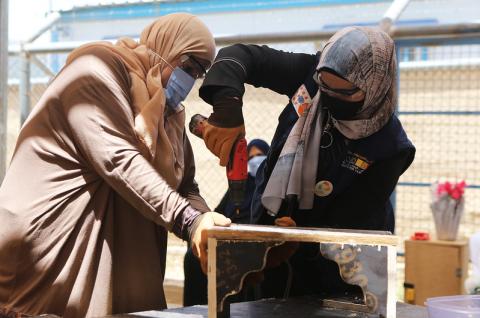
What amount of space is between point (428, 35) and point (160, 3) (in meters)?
2.95

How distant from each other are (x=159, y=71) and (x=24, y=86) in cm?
277

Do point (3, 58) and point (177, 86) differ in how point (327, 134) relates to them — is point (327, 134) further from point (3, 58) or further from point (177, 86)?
point (3, 58)

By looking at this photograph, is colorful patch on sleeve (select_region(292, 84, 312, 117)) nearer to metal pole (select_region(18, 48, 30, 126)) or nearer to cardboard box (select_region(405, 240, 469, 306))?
cardboard box (select_region(405, 240, 469, 306))

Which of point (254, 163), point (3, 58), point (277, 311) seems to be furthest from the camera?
point (254, 163)

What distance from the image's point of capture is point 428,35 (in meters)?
3.73

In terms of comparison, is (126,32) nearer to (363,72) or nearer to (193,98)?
(193,98)

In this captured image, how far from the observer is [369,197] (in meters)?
2.07

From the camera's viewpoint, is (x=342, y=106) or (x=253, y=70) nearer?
(x=342, y=106)

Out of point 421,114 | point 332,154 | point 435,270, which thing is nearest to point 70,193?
point 332,154

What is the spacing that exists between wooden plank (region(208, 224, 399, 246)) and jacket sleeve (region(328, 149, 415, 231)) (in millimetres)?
437

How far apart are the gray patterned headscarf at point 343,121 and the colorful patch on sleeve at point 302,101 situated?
2cm

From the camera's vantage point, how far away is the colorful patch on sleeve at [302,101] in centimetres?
211

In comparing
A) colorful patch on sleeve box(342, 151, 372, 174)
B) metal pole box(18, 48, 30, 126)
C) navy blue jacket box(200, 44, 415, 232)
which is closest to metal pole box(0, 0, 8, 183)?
metal pole box(18, 48, 30, 126)

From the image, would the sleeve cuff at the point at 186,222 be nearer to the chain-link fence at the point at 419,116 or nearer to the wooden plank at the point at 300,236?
the wooden plank at the point at 300,236
